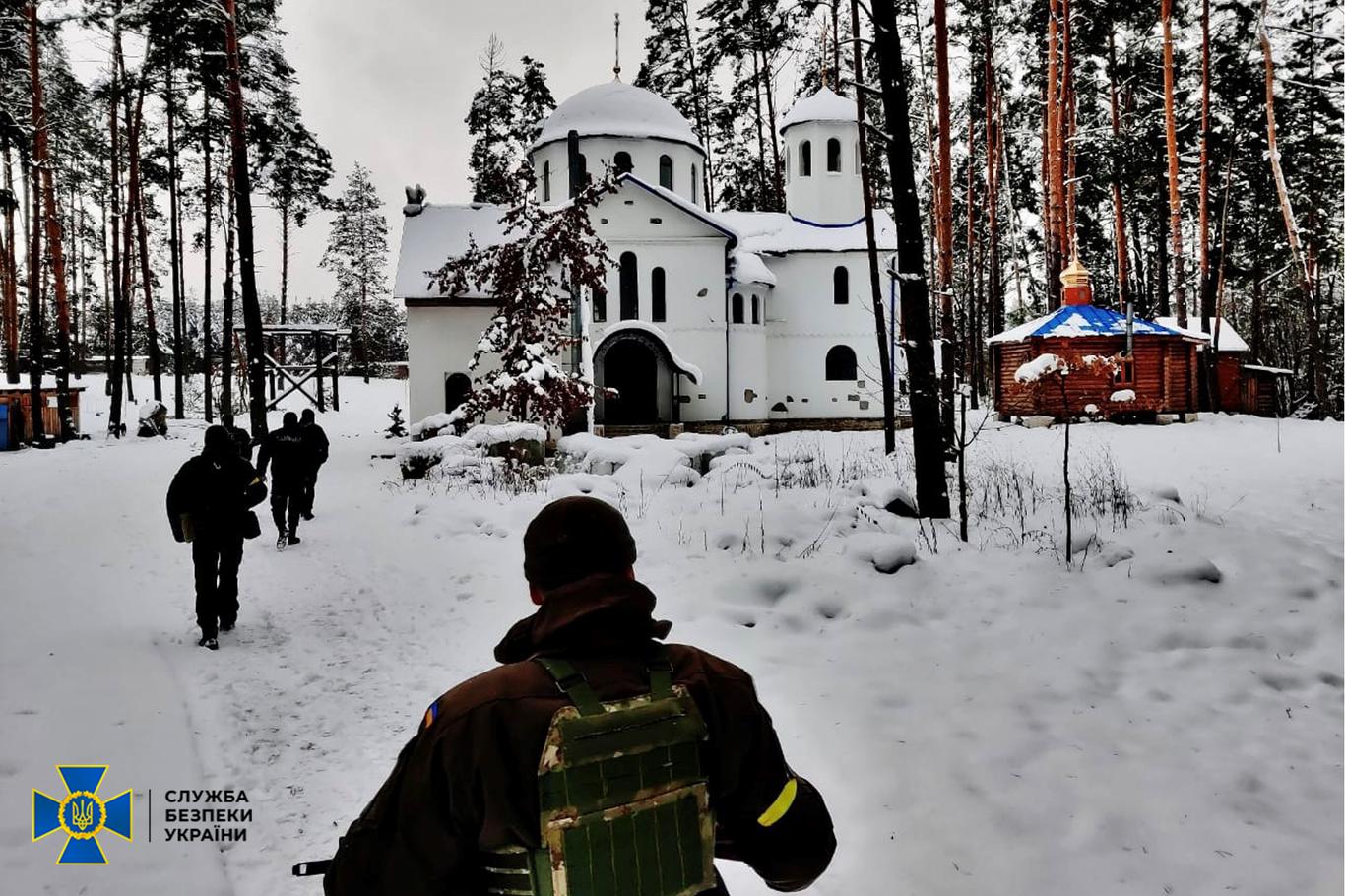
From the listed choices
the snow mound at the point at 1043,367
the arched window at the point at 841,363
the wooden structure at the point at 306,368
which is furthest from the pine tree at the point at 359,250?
the snow mound at the point at 1043,367

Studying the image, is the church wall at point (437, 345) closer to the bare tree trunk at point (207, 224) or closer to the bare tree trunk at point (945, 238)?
the bare tree trunk at point (207, 224)

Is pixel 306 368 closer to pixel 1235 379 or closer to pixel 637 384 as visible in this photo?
pixel 637 384

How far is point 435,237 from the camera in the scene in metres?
27.7

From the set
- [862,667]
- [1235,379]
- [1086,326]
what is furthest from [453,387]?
[1235,379]

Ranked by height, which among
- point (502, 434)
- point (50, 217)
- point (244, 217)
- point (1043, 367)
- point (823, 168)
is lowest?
point (502, 434)

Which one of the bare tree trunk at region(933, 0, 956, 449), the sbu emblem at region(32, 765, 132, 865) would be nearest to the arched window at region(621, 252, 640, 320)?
the bare tree trunk at region(933, 0, 956, 449)

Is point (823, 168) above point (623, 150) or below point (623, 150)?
below

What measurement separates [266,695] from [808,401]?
914 inches

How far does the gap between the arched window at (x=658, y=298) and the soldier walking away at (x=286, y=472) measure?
15.8 meters

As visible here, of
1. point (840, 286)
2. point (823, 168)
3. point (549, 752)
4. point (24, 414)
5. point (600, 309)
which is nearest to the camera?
point (549, 752)

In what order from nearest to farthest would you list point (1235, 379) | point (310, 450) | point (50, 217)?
point (310, 450) → point (50, 217) → point (1235, 379)

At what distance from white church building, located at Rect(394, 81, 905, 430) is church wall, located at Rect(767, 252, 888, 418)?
45 millimetres

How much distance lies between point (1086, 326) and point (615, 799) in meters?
22.0

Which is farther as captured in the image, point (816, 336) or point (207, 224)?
point (816, 336)
